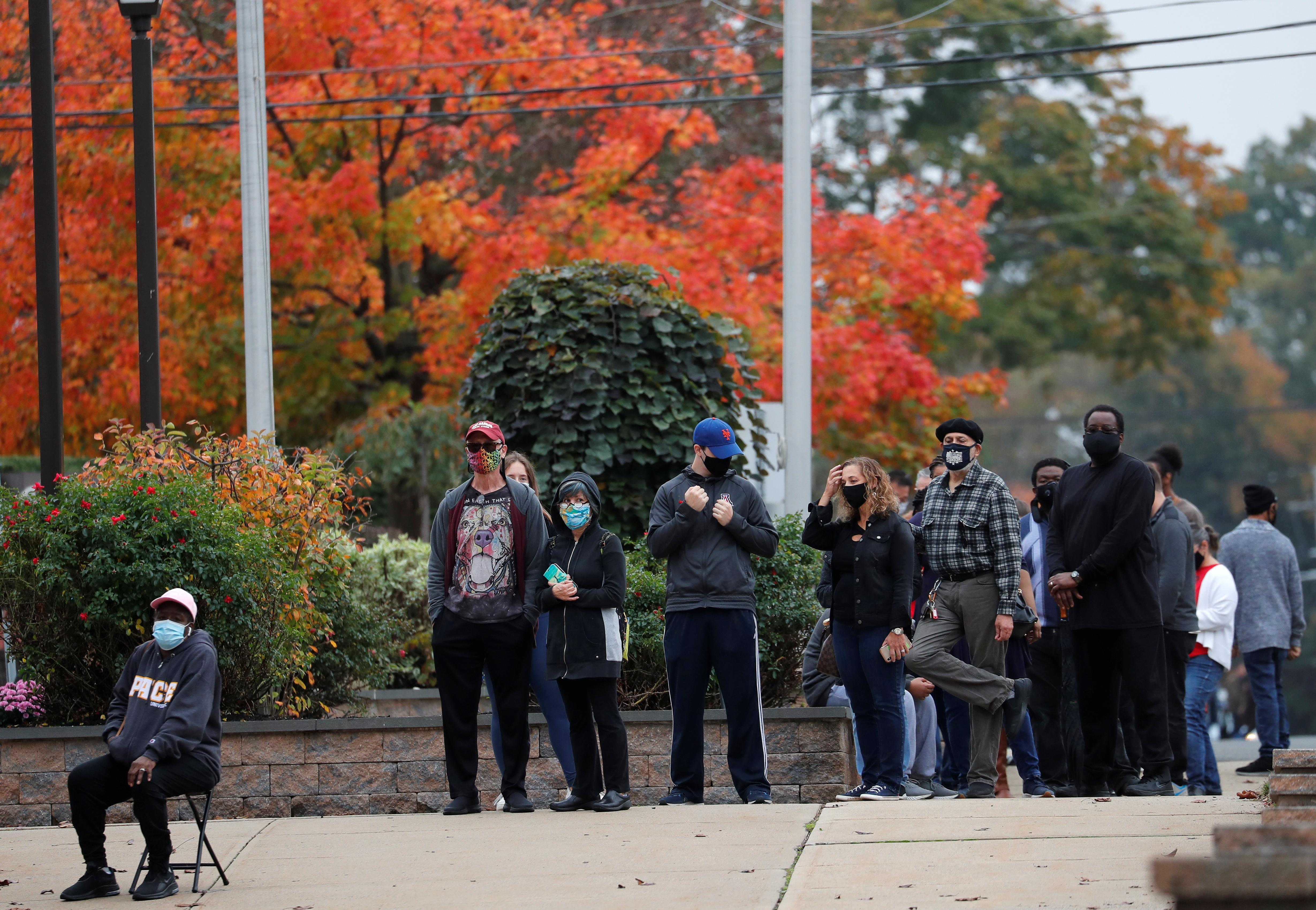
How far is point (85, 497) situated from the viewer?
9.66 metres

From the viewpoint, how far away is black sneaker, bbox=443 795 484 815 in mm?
8672

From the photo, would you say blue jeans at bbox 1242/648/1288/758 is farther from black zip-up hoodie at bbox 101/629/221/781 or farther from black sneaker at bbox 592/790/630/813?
black zip-up hoodie at bbox 101/629/221/781

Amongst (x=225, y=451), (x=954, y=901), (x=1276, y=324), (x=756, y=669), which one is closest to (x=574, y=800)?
A: (x=756, y=669)

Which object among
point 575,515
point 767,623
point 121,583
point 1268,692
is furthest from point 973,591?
point 121,583

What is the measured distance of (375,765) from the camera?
9.43m

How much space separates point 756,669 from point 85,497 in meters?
4.23

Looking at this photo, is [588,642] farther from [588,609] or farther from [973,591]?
[973,591]

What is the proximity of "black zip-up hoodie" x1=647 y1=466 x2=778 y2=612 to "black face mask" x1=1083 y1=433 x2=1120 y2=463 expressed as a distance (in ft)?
5.77

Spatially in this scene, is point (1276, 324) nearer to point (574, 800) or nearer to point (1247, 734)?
point (1247, 734)

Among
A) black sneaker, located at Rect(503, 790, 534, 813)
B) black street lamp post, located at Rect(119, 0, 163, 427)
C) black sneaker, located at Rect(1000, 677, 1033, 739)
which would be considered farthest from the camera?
black street lamp post, located at Rect(119, 0, 163, 427)

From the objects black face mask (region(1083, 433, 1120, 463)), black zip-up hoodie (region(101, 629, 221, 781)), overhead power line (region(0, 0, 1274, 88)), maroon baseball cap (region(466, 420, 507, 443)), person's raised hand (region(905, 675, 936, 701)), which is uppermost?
overhead power line (region(0, 0, 1274, 88))

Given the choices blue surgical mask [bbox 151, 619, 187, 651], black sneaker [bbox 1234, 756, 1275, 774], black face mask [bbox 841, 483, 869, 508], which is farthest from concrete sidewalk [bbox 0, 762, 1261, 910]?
black sneaker [bbox 1234, 756, 1275, 774]

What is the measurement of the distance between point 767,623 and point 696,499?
7.11 ft

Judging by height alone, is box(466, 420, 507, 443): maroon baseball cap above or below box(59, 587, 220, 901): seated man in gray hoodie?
above
